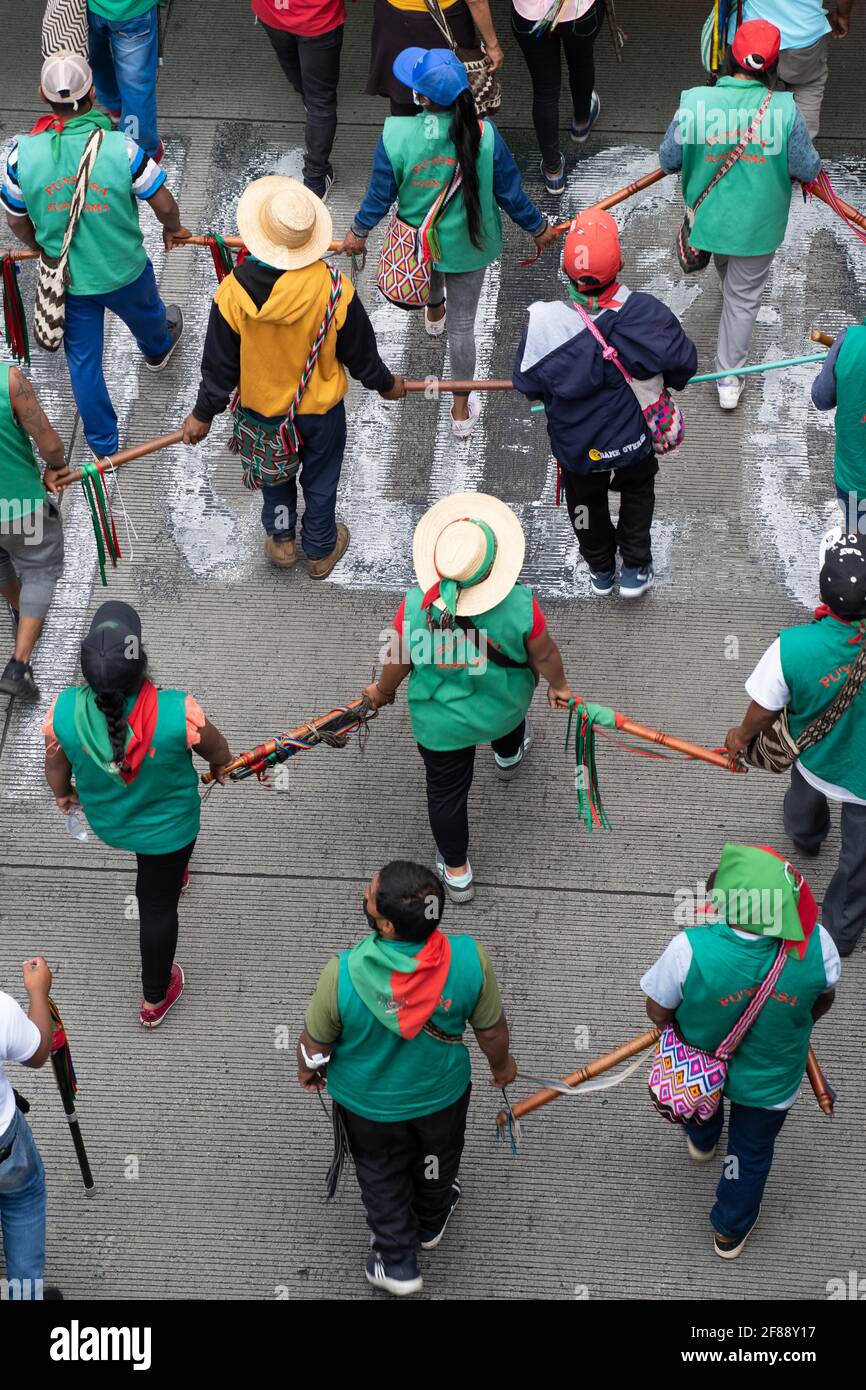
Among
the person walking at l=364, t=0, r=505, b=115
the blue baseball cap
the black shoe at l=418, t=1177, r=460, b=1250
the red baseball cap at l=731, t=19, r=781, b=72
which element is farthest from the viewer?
the person walking at l=364, t=0, r=505, b=115

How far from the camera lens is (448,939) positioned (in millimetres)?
4996

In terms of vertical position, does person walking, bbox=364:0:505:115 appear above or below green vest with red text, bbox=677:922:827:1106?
above

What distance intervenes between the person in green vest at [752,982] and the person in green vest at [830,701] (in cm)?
72

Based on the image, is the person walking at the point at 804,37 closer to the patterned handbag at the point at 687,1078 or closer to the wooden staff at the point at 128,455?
the wooden staff at the point at 128,455

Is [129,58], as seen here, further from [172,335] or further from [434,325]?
[434,325]

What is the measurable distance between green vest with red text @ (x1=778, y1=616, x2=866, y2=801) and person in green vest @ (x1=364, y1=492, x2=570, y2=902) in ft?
2.70

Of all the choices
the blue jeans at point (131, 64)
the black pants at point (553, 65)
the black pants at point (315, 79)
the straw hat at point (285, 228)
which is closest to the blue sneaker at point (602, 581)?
the straw hat at point (285, 228)

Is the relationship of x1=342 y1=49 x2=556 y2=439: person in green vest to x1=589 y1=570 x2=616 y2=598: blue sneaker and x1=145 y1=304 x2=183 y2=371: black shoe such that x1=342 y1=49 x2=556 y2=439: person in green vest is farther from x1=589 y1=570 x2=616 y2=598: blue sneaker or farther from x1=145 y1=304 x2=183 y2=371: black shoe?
x1=589 y1=570 x2=616 y2=598: blue sneaker

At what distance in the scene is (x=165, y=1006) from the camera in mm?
6141

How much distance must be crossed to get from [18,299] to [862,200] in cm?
398

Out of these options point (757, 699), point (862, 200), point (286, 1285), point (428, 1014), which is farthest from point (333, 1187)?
point (862, 200)

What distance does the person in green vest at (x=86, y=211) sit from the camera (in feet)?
22.1

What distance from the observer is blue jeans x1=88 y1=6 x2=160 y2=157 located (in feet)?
26.2

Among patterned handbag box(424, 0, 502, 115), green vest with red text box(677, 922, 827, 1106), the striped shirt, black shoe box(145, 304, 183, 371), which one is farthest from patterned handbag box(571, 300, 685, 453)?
black shoe box(145, 304, 183, 371)
